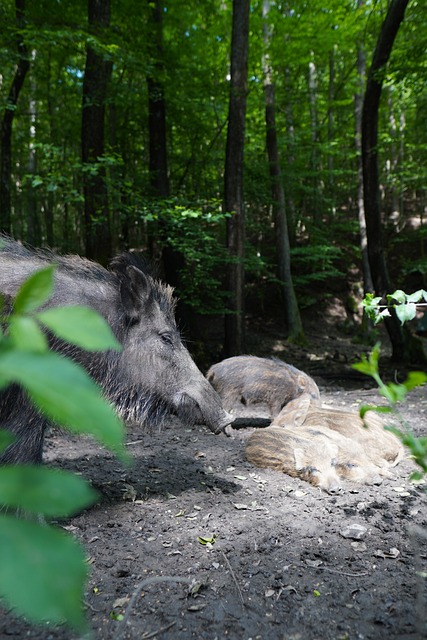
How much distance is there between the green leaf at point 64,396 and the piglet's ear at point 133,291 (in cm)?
292

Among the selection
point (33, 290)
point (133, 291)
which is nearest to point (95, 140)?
point (133, 291)

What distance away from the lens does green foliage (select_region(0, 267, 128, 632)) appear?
415mm

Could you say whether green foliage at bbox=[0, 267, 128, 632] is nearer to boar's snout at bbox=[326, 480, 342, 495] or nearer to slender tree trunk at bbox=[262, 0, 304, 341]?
boar's snout at bbox=[326, 480, 342, 495]

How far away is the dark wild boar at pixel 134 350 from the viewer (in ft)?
10.6

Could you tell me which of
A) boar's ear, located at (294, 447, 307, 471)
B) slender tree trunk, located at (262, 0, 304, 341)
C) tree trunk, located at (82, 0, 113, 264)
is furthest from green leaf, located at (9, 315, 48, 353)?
slender tree trunk, located at (262, 0, 304, 341)

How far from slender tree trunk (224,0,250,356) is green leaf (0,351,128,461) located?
8.41 meters

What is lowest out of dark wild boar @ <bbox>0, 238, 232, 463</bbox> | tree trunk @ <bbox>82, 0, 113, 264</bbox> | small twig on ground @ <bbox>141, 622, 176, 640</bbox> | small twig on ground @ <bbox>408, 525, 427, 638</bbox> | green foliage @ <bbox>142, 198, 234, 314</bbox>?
small twig on ground @ <bbox>141, 622, 176, 640</bbox>

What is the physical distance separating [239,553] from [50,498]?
253 cm

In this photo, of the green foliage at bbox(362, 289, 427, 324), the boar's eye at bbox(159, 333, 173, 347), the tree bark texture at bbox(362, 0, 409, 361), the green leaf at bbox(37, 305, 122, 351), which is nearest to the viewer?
the green leaf at bbox(37, 305, 122, 351)

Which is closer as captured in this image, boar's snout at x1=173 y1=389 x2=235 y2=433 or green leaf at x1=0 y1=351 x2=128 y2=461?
green leaf at x1=0 y1=351 x2=128 y2=461

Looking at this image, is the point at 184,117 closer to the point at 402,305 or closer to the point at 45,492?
the point at 402,305

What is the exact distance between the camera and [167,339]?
3.54 meters

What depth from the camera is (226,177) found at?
911 centimetres

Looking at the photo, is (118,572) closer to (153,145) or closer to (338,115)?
(153,145)
